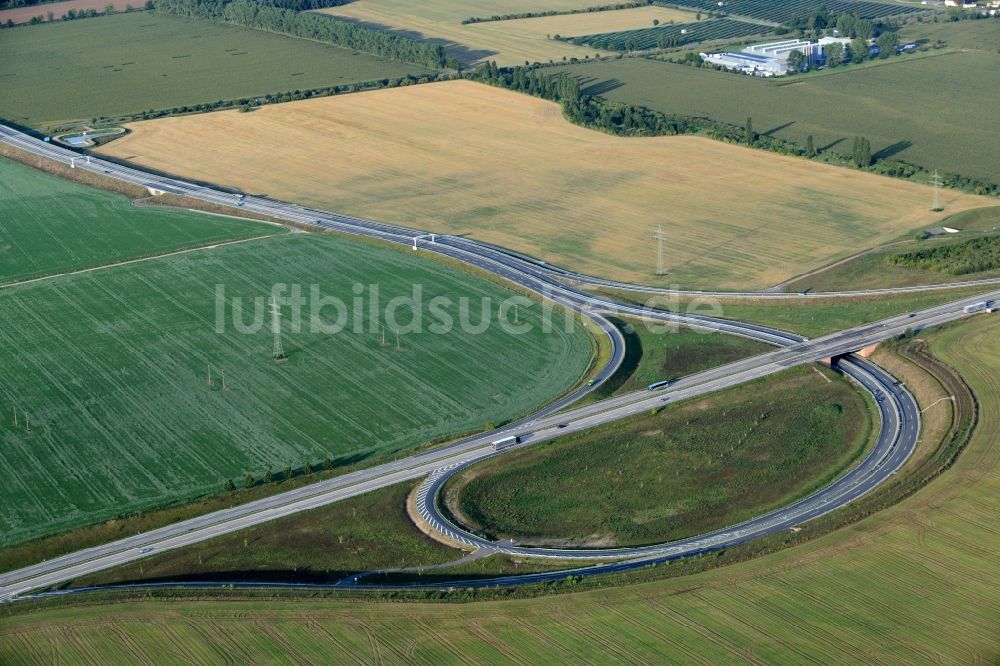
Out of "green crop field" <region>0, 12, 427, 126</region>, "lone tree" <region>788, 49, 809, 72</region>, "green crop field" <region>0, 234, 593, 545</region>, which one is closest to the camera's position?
"green crop field" <region>0, 234, 593, 545</region>

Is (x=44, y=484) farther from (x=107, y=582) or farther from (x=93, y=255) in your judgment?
(x=93, y=255)

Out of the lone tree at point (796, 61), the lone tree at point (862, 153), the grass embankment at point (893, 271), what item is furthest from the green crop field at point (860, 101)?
the grass embankment at point (893, 271)

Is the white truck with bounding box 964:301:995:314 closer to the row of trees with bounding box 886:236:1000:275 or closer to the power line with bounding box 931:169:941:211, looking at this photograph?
the row of trees with bounding box 886:236:1000:275

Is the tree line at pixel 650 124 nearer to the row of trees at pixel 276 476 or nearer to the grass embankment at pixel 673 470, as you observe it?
the grass embankment at pixel 673 470

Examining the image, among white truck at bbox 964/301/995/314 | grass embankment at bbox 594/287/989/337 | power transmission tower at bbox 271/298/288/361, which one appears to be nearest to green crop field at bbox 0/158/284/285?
power transmission tower at bbox 271/298/288/361

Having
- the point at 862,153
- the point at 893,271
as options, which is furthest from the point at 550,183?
the point at 893,271

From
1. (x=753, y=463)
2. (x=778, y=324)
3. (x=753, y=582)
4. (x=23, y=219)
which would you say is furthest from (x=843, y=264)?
(x=23, y=219)
